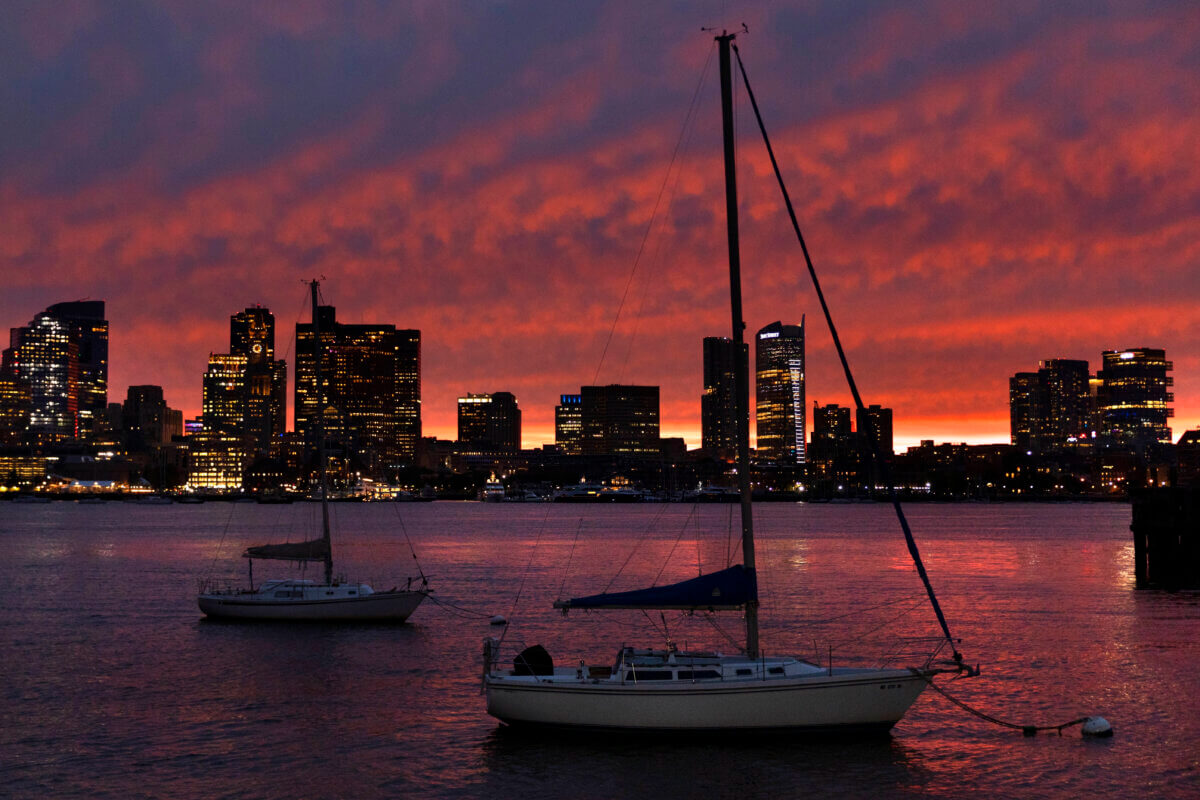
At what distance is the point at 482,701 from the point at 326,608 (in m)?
19.0

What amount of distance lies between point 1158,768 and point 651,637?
974 inches

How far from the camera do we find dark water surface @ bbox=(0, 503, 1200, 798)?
2831cm

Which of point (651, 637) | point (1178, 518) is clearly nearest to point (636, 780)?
point (651, 637)

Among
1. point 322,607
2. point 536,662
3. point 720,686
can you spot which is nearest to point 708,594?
point 720,686

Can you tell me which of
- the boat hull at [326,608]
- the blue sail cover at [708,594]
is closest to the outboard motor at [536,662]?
the blue sail cover at [708,594]

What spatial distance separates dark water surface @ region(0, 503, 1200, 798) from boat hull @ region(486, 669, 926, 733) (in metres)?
0.94

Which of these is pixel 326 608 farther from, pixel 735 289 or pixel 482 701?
pixel 735 289

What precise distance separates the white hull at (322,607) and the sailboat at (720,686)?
25.3 m

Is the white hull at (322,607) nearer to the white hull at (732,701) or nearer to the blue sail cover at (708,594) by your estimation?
the white hull at (732,701)

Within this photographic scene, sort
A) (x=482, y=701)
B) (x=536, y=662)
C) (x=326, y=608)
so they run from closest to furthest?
(x=536, y=662) < (x=482, y=701) < (x=326, y=608)

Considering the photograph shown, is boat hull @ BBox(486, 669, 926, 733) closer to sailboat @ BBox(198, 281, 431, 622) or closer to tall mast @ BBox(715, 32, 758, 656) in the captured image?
tall mast @ BBox(715, 32, 758, 656)

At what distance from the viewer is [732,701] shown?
28.4 metres

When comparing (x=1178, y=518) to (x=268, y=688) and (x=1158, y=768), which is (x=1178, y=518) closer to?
(x=1158, y=768)

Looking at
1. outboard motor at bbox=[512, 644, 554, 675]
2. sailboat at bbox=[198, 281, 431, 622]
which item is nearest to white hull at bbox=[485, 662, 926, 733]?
outboard motor at bbox=[512, 644, 554, 675]
